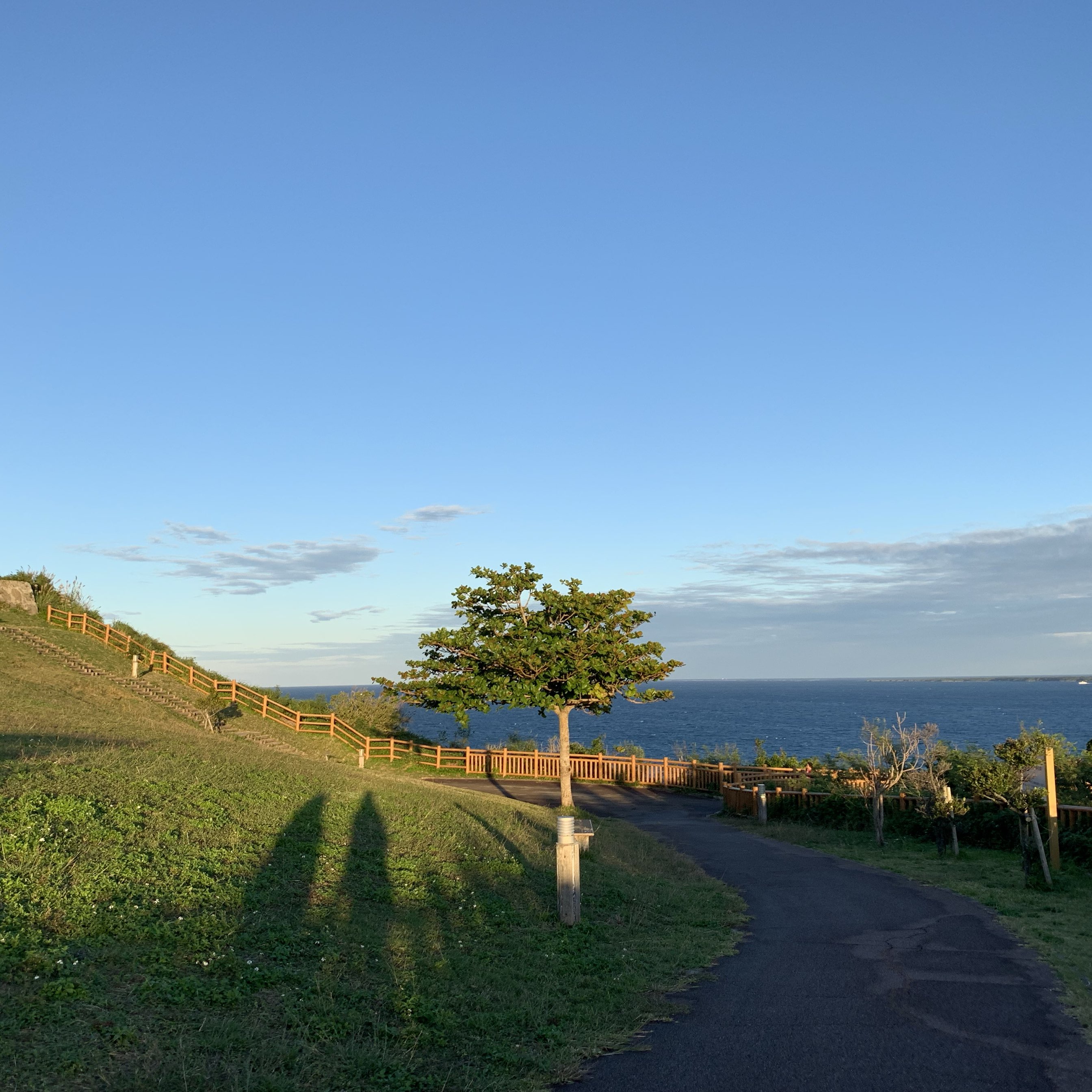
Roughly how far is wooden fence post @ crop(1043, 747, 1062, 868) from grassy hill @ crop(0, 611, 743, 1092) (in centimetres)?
716

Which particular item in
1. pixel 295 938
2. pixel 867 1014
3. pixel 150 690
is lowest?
pixel 867 1014

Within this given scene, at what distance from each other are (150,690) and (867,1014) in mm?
35638

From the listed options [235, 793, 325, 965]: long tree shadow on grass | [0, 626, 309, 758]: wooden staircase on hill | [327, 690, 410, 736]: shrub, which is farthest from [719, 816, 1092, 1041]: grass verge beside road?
[327, 690, 410, 736]: shrub

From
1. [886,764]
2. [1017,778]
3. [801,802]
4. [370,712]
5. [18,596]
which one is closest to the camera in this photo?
[1017,778]

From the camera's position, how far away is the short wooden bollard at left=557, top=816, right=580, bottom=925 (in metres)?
11.1

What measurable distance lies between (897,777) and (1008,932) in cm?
1081

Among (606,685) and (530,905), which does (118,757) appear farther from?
(606,685)

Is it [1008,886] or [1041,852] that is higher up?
[1041,852]

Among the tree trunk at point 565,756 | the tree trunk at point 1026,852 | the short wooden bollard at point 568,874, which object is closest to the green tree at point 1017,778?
the tree trunk at point 1026,852

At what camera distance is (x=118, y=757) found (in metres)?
15.6

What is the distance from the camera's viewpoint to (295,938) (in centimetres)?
850

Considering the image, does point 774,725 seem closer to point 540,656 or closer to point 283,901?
point 540,656

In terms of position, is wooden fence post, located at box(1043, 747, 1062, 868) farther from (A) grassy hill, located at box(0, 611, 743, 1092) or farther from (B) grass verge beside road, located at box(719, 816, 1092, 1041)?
(A) grassy hill, located at box(0, 611, 743, 1092)

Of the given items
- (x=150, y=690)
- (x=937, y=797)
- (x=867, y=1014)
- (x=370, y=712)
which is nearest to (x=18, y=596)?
(x=150, y=690)
